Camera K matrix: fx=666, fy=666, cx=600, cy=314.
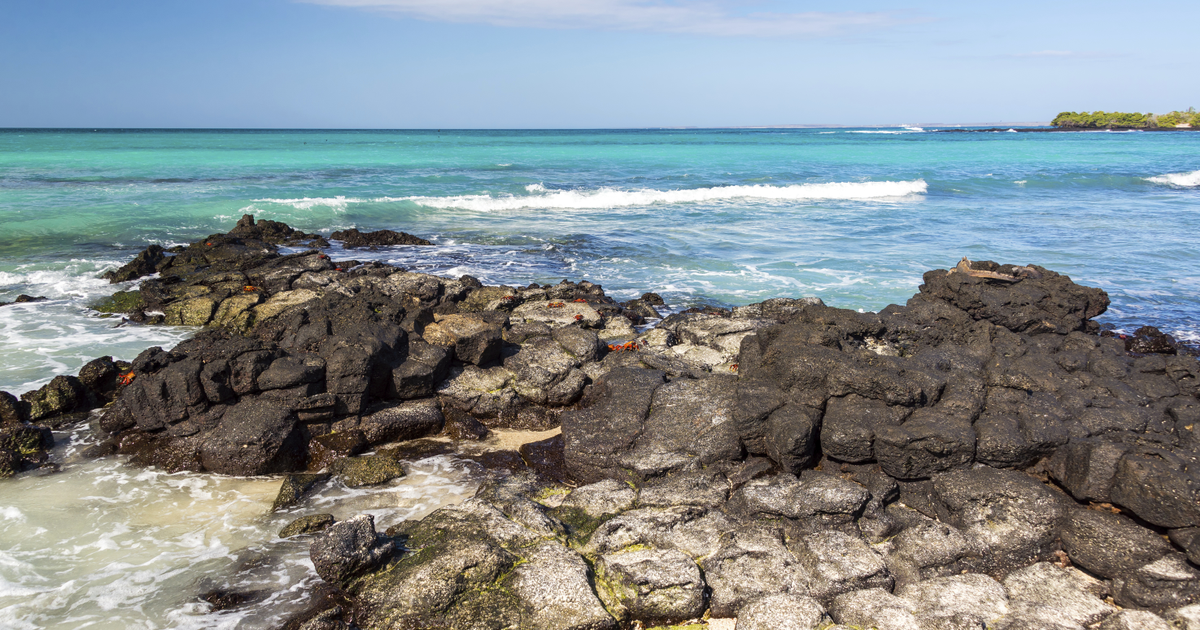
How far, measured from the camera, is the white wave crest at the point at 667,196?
2825 centimetres

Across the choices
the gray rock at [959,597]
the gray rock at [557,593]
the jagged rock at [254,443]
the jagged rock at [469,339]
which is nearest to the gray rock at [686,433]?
the gray rock at [557,593]

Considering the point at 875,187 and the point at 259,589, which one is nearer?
the point at 259,589

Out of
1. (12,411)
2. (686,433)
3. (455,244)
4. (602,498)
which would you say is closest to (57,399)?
(12,411)

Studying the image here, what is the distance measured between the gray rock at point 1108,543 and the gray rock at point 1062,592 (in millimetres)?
134

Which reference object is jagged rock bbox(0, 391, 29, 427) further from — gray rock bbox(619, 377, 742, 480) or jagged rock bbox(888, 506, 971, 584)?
jagged rock bbox(888, 506, 971, 584)

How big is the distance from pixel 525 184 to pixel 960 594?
3068cm

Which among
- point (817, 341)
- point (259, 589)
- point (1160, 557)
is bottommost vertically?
point (259, 589)

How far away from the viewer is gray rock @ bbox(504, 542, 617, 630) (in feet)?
15.3

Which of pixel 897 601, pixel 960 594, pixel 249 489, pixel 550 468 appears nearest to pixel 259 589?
pixel 249 489

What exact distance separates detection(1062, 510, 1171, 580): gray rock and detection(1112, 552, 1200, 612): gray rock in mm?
70

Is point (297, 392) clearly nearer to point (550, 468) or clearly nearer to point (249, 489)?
point (249, 489)

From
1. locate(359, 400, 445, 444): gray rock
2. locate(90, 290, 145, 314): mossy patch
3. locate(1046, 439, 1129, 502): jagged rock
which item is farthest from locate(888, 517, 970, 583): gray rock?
locate(90, 290, 145, 314): mossy patch

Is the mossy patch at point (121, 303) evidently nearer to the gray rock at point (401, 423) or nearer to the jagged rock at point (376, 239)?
the jagged rock at point (376, 239)

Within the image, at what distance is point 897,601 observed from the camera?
185 inches
